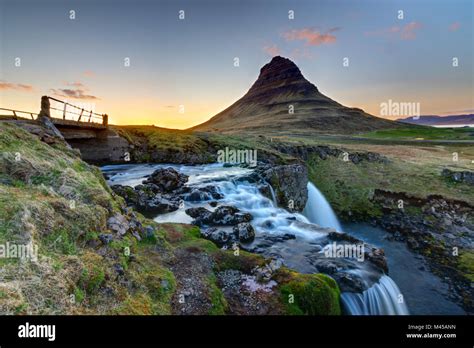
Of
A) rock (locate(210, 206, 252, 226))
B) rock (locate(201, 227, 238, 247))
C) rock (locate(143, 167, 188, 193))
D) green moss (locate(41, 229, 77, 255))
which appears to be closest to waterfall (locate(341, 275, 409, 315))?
rock (locate(201, 227, 238, 247))

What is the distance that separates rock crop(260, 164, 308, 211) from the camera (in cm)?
2536

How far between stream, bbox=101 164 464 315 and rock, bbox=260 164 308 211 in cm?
174

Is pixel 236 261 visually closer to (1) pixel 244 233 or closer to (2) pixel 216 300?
(2) pixel 216 300

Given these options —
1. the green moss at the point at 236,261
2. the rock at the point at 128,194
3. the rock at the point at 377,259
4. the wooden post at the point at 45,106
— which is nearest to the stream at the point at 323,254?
the rock at the point at 377,259

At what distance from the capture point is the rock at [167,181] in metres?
21.7

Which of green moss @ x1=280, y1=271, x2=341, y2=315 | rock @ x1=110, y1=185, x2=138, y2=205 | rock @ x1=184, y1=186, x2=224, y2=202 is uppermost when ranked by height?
rock @ x1=110, y1=185, x2=138, y2=205

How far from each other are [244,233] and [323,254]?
444 centimetres

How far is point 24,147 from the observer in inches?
400

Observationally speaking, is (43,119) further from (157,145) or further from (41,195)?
(157,145)

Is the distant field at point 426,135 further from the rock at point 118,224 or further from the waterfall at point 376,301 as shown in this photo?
the rock at point 118,224

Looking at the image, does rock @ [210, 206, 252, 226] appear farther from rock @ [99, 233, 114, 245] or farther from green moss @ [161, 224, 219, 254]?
rock @ [99, 233, 114, 245]
